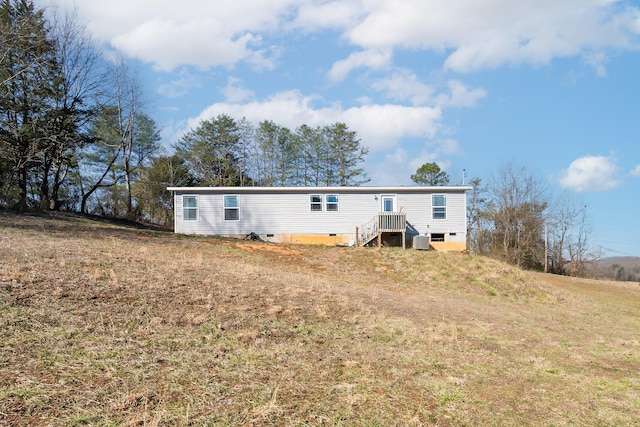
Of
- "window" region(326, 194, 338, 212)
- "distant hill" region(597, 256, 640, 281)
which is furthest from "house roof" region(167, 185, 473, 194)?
"distant hill" region(597, 256, 640, 281)

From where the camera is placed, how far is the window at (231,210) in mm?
21031

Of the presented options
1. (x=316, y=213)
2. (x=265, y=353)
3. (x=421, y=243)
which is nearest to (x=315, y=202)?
(x=316, y=213)

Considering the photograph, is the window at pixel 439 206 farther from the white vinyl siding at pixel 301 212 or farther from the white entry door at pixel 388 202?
the white entry door at pixel 388 202

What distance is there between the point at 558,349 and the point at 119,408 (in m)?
6.26

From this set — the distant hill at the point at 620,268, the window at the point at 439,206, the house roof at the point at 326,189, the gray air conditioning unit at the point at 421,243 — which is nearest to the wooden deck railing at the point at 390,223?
the gray air conditioning unit at the point at 421,243

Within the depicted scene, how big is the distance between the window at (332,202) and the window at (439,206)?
4958 millimetres

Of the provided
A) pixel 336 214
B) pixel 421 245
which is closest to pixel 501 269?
pixel 421 245

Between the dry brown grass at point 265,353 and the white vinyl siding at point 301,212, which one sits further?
the white vinyl siding at point 301,212

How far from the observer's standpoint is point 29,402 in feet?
9.91

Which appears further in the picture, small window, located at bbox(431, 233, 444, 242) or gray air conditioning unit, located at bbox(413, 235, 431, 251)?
small window, located at bbox(431, 233, 444, 242)

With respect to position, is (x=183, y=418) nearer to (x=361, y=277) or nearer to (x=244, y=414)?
(x=244, y=414)

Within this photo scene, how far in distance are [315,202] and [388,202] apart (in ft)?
12.2

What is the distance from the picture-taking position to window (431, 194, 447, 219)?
843 inches

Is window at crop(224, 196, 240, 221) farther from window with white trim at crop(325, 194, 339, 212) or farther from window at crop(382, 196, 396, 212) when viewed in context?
window at crop(382, 196, 396, 212)
